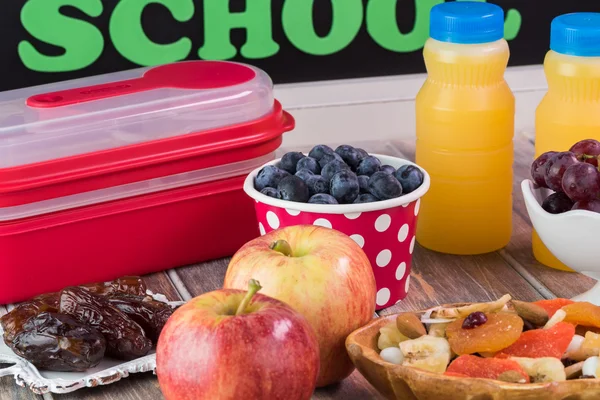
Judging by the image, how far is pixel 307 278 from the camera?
99cm

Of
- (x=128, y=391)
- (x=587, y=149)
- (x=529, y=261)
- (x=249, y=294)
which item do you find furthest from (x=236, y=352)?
(x=529, y=261)

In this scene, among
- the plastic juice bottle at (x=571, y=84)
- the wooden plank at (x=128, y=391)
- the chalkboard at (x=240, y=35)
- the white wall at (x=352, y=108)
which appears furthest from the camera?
the white wall at (x=352, y=108)

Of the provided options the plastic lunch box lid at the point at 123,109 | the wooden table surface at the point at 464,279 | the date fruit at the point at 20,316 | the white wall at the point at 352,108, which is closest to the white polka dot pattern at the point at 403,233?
the wooden table surface at the point at 464,279

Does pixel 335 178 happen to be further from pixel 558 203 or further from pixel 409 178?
pixel 558 203

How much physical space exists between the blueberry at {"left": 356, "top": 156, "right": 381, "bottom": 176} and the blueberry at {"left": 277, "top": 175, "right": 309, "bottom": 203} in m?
0.08

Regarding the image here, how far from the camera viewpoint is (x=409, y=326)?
1.00 metres

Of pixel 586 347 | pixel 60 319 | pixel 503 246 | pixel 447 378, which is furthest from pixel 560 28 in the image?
pixel 60 319

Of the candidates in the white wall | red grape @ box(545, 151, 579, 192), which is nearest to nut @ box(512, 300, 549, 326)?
red grape @ box(545, 151, 579, 192)

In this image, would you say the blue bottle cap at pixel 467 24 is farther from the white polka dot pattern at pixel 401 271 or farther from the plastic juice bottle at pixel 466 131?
the white polka dot pattern at pixel 401 271

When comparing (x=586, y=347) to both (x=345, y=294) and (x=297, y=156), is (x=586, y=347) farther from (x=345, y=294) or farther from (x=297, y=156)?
(x=297, y=156)

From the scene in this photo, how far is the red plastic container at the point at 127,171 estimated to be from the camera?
1.27 meters

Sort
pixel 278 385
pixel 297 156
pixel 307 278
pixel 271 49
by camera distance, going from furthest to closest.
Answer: pixel 271 49 < pixel 297 156 < pixel 307 278 < pixel 278 385

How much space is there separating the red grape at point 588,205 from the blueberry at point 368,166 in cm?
25

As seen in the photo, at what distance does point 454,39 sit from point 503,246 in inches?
12.9
